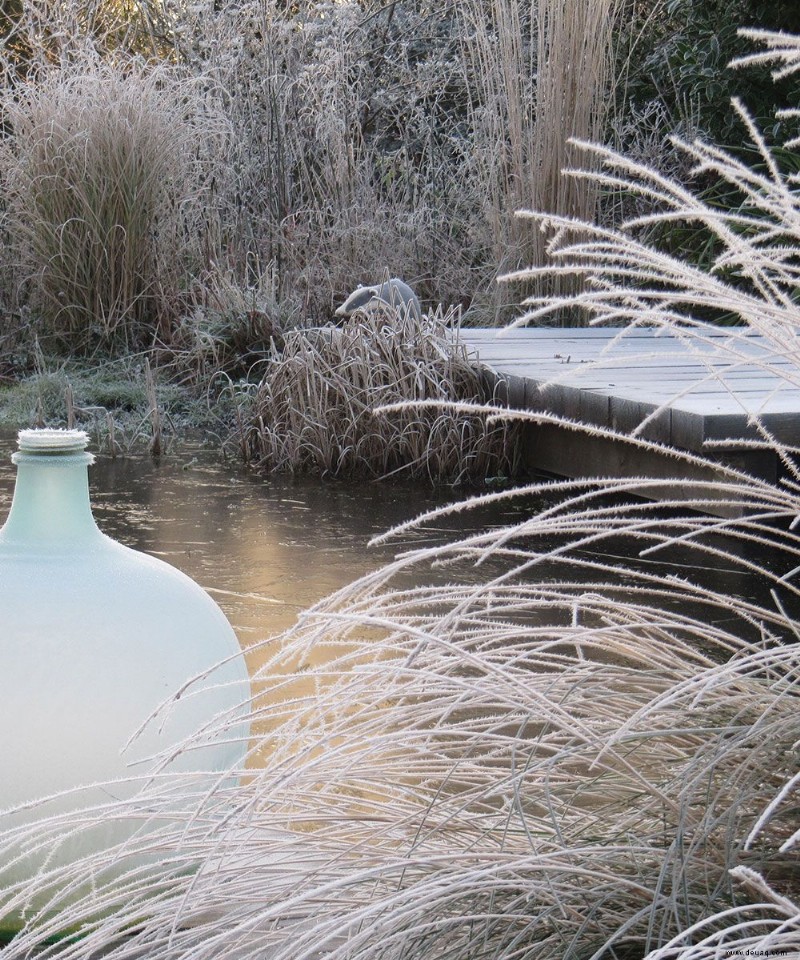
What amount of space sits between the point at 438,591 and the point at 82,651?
30.6 inches

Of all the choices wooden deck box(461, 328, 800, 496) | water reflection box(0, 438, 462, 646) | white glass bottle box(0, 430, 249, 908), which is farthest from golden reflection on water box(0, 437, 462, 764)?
white glass bottle box(0, 430, 249, 908)

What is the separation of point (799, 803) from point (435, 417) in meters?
3.46

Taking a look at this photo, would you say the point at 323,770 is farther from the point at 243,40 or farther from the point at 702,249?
the point at 243,40

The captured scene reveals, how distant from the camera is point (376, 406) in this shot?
15.0 feet

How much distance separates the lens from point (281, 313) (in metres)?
5.89

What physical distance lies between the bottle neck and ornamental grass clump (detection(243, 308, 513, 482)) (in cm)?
301

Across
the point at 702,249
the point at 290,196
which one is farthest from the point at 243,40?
the point at 702,249

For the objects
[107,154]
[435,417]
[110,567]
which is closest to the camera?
[110,567]

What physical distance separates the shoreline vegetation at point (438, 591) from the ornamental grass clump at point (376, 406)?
0.02 meters

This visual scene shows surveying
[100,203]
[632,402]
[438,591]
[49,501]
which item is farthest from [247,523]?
[100,203]

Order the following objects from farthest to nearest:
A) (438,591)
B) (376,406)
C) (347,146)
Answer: (347,146), (376,406), (438,591)

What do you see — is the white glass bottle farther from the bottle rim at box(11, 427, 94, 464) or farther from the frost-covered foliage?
the frost-covered foliage

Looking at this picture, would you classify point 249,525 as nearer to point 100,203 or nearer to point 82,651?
point 82,651

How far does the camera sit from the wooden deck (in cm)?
354
